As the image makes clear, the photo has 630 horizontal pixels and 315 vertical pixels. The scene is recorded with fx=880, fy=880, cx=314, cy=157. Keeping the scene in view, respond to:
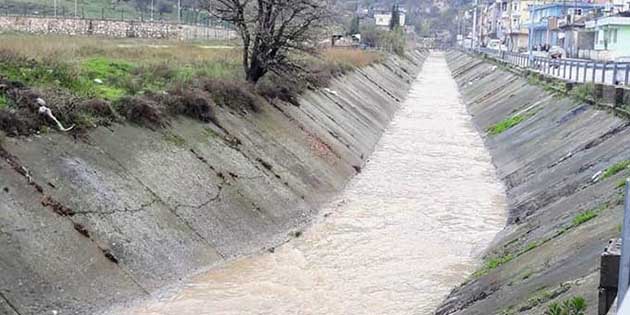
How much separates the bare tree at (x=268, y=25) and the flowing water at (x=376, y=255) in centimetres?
553

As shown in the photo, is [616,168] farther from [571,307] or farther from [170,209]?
[571,307]

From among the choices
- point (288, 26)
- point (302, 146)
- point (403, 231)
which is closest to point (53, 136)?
point (403, 231)

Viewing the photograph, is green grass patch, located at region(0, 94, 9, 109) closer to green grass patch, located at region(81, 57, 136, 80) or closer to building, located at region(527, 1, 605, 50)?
green grass patch, located at region(81, 57, 136, 80)

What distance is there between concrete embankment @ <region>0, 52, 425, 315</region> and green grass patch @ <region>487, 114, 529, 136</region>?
14.0m

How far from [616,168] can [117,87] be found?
510 inches

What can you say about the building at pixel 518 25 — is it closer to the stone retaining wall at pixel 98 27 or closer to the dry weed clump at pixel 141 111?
the stone retaining wall at pixel 98 27

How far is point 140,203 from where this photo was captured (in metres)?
17.9

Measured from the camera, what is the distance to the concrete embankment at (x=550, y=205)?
1268cm

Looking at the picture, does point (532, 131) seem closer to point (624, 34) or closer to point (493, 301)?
point (493, 301)

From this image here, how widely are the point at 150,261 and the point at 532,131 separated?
22.5m

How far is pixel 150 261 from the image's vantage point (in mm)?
16141

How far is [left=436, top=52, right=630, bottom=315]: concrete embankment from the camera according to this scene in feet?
41.6

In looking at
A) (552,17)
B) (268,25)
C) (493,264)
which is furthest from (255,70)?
(552,17)

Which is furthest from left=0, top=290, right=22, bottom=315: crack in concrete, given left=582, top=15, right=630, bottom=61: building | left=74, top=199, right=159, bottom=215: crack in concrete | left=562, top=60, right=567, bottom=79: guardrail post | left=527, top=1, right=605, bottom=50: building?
left=527, top=1, right=605, bottom=50: building
